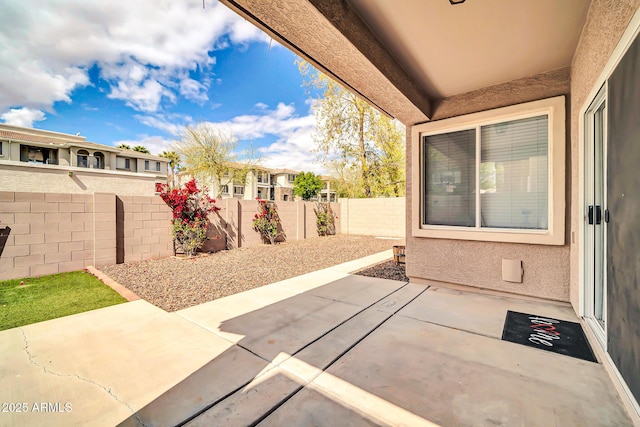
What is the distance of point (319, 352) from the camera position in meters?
2.35

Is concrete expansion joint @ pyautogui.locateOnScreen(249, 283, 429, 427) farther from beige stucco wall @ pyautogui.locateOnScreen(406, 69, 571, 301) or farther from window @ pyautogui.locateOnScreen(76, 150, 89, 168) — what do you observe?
window @ pyautogui.locateOnScreen(76, 150, 89, 168)

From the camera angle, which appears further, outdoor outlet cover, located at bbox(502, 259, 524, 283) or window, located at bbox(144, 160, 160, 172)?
window, located at bbox(144, 160, 160, 172)

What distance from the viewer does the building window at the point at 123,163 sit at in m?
24.9

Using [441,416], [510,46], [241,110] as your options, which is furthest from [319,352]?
[241,110]

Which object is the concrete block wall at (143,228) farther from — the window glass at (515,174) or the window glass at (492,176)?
the window glass at (515,174)

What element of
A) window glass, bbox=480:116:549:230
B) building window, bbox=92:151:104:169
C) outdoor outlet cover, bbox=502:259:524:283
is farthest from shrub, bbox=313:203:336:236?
building window, bbox=92:151:104:169

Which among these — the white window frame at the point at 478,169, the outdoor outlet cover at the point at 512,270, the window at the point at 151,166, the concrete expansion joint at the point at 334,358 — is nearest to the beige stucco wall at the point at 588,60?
the white window frame at the point at 478,169

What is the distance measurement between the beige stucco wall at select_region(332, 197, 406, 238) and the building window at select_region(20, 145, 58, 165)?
2535 cm

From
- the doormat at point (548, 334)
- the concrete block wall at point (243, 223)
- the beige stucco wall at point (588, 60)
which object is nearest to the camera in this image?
the beige stucco wall at point (588, 60)

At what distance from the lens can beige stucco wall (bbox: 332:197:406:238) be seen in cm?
1209

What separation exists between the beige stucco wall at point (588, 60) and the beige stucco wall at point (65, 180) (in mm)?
18639

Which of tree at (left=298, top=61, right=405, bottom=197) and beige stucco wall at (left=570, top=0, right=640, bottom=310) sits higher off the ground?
tree at (left=298, top=61, right=405, bottom=197)

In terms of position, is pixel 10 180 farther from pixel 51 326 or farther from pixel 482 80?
pixel 482 80

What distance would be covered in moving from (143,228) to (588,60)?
8.12 m
